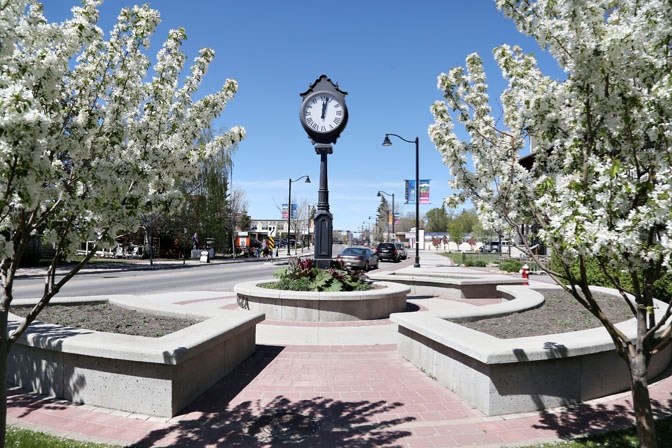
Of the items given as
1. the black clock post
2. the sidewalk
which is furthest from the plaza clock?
the sidewalk

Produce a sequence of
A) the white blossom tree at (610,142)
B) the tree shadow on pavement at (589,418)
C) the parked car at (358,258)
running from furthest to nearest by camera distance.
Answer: the parked car at (358,258) < the tree shadow on pavement at (589,418) < the white blossom tree at (610,142)

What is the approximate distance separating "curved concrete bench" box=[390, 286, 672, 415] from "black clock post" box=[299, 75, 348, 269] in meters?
6.49

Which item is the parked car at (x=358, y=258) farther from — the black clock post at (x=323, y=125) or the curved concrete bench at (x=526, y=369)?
the curved concrete bench at (x=526, y=369)

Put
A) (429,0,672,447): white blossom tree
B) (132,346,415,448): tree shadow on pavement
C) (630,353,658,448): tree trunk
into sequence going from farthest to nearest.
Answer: (132,346,415,448): tree shadow on pavement
(630,353,658,448): tree trunk
(429,0,672,447): white blossom tree

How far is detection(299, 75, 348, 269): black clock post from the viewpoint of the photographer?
39.2 feet

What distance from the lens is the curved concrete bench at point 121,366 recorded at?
4527 millimetres

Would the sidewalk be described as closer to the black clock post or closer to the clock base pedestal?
the clock base pedestal

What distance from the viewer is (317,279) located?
10.6 m

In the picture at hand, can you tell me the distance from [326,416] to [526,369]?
2.19m

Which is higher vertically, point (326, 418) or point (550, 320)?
point (550, 320)

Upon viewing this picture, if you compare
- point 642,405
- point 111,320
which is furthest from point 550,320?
point 111,320

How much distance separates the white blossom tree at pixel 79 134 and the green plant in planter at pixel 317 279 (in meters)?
6.44

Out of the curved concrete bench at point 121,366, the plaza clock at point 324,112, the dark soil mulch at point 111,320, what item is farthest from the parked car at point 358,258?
the curved concrete bench at point 121,366

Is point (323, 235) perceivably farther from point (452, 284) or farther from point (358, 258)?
point (358, 258)
